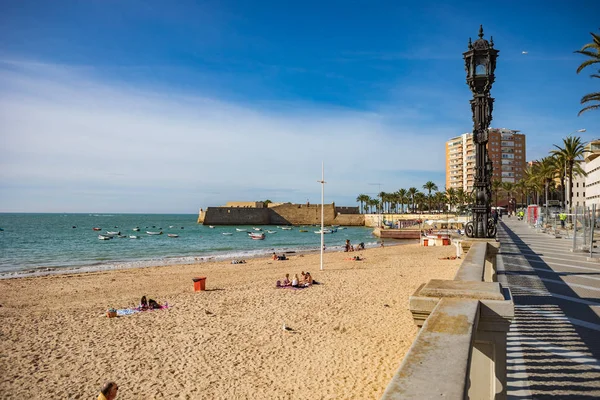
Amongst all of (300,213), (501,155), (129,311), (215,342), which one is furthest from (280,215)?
(215,342)

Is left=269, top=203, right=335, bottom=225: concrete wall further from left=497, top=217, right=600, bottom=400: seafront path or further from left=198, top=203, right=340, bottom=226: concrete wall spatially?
left=497, top=217, right=600, bottom=400: seafront path

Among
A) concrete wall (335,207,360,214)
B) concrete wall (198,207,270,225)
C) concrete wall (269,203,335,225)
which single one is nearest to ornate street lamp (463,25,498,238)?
concrete wall (269,203,335,225)

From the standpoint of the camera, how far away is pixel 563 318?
820cm

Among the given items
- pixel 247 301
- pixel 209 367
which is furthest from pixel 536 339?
pixel 247 301

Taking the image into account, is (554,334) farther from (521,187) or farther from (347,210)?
(347,210)

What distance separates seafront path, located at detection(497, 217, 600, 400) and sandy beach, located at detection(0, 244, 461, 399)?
308cm

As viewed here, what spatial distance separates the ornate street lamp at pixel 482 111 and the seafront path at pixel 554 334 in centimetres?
209

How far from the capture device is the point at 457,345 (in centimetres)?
222

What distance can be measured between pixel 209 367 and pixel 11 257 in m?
46.3

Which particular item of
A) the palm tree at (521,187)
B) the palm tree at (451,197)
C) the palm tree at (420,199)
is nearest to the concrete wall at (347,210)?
the palm tree at (420,199)

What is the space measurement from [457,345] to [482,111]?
8.64 meters

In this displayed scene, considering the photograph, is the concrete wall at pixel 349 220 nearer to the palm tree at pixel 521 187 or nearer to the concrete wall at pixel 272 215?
the concrete wall at pixel 272 215

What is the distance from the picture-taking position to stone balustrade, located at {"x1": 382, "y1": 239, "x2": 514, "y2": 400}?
1.78m

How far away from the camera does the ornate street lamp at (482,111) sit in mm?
9398
